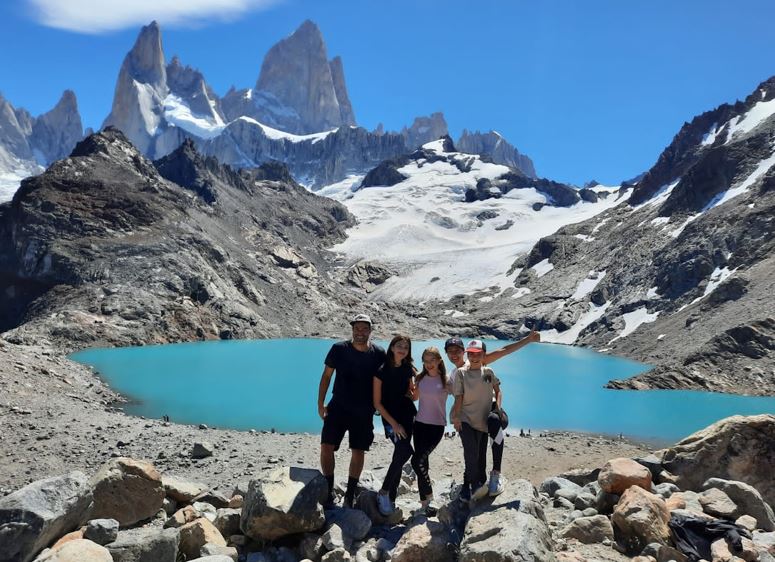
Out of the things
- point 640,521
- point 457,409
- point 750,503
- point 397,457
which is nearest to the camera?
point 640,521

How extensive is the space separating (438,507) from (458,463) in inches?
430

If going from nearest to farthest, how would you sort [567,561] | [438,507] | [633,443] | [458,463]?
1. [567,561]
2. [438,507]
3. [458,463]
4. [633,443]

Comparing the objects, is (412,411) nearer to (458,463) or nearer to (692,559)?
(692,559)

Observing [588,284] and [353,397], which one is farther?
[588,284]

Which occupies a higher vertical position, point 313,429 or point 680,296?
point 680,296

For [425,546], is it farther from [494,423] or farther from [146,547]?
[146,547]

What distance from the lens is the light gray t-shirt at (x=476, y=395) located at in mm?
8023

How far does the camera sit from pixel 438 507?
8211 mm

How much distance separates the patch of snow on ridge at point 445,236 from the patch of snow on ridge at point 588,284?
18224 millimetres

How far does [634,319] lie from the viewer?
2830 inches

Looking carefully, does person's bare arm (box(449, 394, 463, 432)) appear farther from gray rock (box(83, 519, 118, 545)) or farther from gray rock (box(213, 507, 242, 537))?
gray rock (box(83, 519, 118, 545))

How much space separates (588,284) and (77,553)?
9115 cm

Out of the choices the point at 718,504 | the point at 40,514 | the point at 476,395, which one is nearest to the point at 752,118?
the point at 718,504

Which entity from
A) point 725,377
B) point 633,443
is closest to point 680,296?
point 725,377
